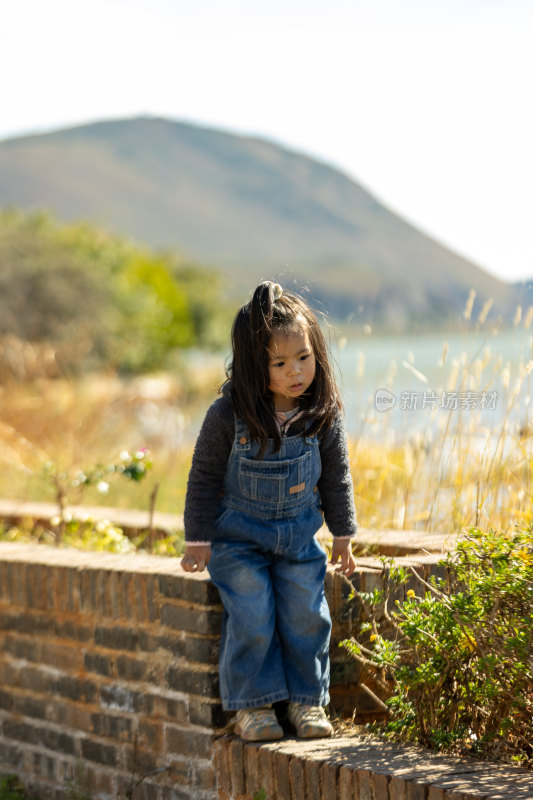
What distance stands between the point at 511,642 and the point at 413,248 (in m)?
120

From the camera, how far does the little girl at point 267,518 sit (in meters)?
2.83

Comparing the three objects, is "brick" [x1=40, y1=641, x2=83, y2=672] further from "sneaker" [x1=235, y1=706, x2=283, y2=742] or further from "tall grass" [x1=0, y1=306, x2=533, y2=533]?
"tall grass" [x1=0, y1=306, x2=533, y2=533]

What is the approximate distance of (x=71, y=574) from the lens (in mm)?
3443

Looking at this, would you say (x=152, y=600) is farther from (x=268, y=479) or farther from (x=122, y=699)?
(x=268, y=479)

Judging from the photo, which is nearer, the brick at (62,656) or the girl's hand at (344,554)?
the girl's hand at (344,554)

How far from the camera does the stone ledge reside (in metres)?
2.27

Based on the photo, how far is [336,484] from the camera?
2.97 metres

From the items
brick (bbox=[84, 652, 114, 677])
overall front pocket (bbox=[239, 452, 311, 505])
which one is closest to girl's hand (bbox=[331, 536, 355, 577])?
overall front pocket (bbox=[239, 452, 311, 505])

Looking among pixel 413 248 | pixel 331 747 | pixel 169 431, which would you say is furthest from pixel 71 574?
pixel 413 248

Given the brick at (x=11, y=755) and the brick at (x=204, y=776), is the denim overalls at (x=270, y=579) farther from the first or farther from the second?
the brick at (x=11, y=755)

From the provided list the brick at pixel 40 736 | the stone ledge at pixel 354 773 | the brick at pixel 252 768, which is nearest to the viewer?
the stone ledge at pixel 354 773

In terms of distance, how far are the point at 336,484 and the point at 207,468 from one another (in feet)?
1.37

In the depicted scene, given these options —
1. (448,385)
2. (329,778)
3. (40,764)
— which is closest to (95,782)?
(40,764)

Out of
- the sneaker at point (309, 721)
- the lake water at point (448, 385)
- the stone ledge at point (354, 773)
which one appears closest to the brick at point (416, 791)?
the stone ledge at point (354, 773)
